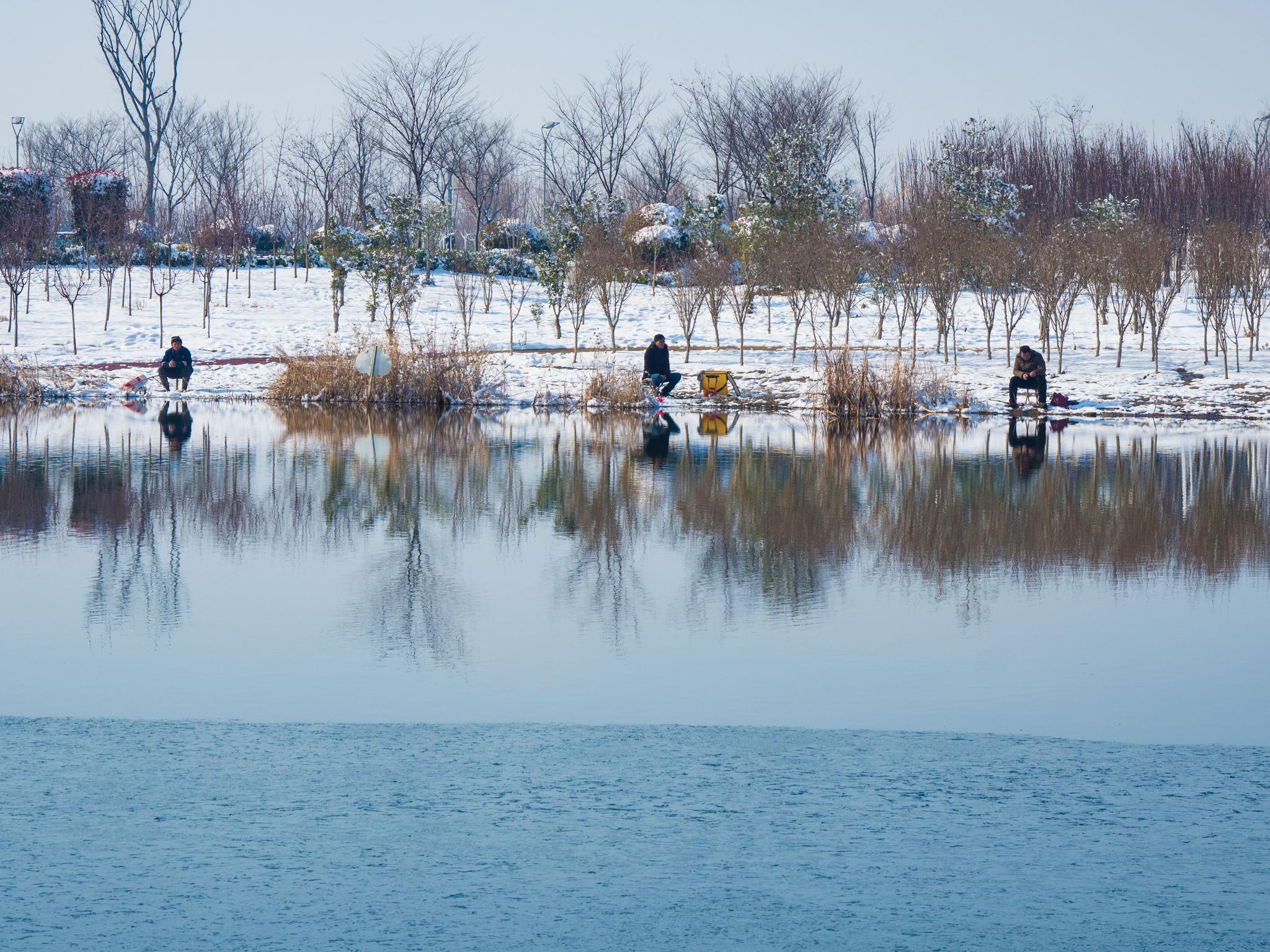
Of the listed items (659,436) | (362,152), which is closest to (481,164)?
(362,152)

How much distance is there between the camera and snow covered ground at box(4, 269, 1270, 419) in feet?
99.5

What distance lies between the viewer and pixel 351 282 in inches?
1887

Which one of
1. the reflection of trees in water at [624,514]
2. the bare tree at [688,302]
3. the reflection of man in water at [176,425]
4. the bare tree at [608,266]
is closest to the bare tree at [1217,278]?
the reflection of trees in water at [624,514]

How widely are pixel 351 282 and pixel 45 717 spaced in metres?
43.0

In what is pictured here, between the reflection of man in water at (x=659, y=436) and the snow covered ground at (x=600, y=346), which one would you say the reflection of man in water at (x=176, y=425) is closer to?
the snow covered ground at (x=600, y=346)

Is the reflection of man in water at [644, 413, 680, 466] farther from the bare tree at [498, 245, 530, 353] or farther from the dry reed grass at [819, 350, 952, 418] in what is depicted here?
the bare tree at [498, 245, 530, 353]

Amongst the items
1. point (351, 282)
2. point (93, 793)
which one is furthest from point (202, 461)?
point (351, 282)

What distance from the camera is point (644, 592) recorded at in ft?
30.9

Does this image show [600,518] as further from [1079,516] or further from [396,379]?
[396,379]


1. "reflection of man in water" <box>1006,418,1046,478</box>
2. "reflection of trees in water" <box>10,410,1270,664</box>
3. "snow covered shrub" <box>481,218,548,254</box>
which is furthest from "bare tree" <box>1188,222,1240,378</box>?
"snow covered shrub" <box>481,218,548,254</box>

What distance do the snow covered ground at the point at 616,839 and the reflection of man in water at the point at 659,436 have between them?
12.6 metres

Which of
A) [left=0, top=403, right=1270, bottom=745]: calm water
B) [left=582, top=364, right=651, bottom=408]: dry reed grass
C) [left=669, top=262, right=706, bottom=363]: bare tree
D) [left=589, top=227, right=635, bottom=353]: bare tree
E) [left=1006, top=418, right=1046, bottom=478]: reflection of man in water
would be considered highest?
[left=589, top=227, right=635, bottom=353]: bare tree

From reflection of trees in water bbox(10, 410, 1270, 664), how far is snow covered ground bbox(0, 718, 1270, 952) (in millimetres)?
2085

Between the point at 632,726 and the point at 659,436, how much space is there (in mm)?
17146
